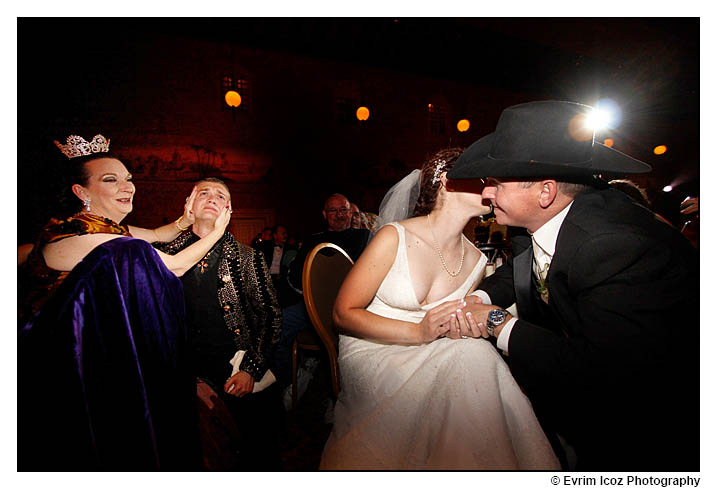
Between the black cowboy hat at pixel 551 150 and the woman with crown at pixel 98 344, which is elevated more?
the black cowboy hat at pixel 551 150

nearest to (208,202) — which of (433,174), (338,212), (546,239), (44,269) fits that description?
(44,269)

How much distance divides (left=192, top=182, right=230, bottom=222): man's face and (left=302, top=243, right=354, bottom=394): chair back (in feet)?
2.21

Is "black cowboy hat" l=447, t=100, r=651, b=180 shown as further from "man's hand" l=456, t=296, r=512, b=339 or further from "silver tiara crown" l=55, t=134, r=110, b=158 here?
"silver tiara crown" l=55, t=134, r=110, b=158

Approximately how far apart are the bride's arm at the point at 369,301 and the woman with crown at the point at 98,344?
80 cm

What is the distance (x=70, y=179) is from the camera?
119 centimetres

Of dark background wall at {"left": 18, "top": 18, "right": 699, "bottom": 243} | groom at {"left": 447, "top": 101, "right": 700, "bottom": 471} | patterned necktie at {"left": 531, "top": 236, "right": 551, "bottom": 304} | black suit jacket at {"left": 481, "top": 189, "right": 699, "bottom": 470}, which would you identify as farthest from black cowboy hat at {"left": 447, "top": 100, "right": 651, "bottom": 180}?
dark background wall at {"left": 18, "top": 18, "right": 699, "bottom": 243}

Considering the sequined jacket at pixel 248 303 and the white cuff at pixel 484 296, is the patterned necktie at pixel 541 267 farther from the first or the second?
the sequined jacket at pixel 248 303

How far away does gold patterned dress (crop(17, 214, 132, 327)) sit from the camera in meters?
1.10

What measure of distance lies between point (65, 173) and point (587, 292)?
6.70 ft

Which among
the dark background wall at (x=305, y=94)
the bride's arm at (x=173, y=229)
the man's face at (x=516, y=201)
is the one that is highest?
the dark background wall at (x=305, y=94)

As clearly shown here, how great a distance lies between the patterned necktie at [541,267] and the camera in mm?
1467

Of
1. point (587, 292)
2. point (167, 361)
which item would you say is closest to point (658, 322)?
point (587, 292)

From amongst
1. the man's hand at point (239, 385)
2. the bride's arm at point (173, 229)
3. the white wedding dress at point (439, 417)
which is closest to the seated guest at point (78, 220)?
the bride's arm at point (173, 229)

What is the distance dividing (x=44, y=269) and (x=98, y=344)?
0.35 meters
